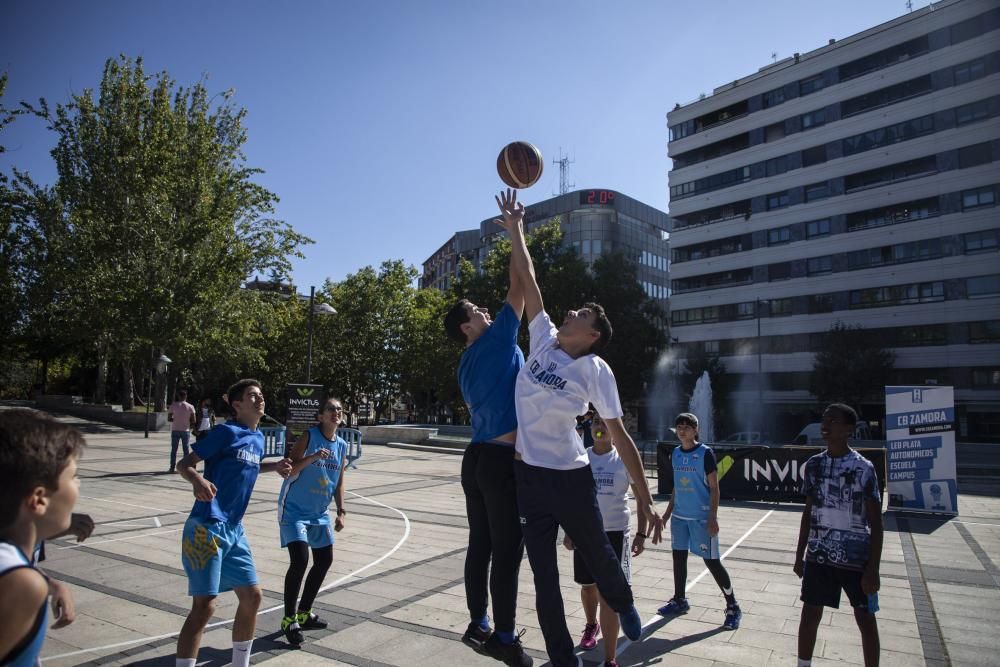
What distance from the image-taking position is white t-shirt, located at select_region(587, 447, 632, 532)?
5.16 metres

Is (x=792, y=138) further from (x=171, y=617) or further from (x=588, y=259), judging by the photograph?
(x=171, y=617)

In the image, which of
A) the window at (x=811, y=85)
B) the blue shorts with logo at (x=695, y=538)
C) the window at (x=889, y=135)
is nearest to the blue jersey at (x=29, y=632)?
the blue shorts with logo at (x=695, y=538)

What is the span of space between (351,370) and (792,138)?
133 feet

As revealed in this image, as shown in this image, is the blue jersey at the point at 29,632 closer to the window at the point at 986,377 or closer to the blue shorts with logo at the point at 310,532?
the blue shorts with logo at the point at 310,532

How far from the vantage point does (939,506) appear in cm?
1389

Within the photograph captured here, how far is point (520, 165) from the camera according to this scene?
4980 mm

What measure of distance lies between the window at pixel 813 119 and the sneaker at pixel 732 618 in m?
53.9

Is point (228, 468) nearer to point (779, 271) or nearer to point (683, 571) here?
point (683, 571)

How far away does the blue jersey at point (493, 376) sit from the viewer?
3949 millimetres

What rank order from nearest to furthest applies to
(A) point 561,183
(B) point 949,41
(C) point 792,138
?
(B) point 949,41, (C) point 792,138, (A) point 561,183

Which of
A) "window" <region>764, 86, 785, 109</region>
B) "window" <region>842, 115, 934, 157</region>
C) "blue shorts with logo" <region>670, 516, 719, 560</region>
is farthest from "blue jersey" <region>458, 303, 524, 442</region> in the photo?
"window" <region>764, 86, 785, 109</region>

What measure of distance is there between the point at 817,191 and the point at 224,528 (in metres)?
55.3

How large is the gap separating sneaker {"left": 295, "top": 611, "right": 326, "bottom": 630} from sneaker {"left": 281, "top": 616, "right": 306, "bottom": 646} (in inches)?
3.5

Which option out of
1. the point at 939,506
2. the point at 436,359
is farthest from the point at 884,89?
the point at 939,506
